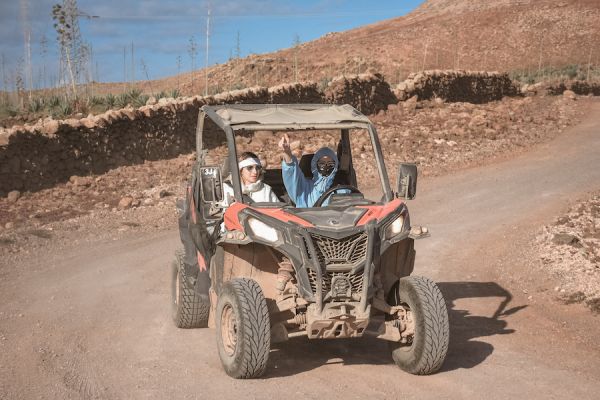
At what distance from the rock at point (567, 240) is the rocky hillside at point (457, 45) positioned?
126ft

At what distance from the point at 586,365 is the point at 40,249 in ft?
29.8

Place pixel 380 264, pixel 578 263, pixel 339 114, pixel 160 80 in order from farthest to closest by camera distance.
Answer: pixel 160 80, pixel 578 263, pixel 339 114, pixel 380 264

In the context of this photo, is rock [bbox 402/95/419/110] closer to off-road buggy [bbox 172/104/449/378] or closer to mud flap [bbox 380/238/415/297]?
off-road buggy [bbox 172/104/449/378]

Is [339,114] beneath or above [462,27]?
beneath

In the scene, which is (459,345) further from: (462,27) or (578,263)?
(462,27)

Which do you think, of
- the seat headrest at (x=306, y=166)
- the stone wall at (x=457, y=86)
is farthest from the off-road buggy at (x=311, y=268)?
the stone wall at (x=457, y=86)

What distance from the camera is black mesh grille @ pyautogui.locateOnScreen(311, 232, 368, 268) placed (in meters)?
6.48

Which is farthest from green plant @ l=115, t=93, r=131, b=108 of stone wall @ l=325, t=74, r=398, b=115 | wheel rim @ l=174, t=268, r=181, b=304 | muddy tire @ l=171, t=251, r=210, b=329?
muddy tire @ l=171, t=251, r=210, b=329

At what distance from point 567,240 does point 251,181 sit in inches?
270

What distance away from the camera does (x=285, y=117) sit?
25.1ft

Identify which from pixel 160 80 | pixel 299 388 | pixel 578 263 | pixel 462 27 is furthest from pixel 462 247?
pixel 462 27

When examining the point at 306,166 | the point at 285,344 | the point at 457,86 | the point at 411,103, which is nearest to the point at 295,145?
the point at 411,103

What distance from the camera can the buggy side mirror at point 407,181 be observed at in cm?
718

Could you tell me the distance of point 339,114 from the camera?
7.86m
